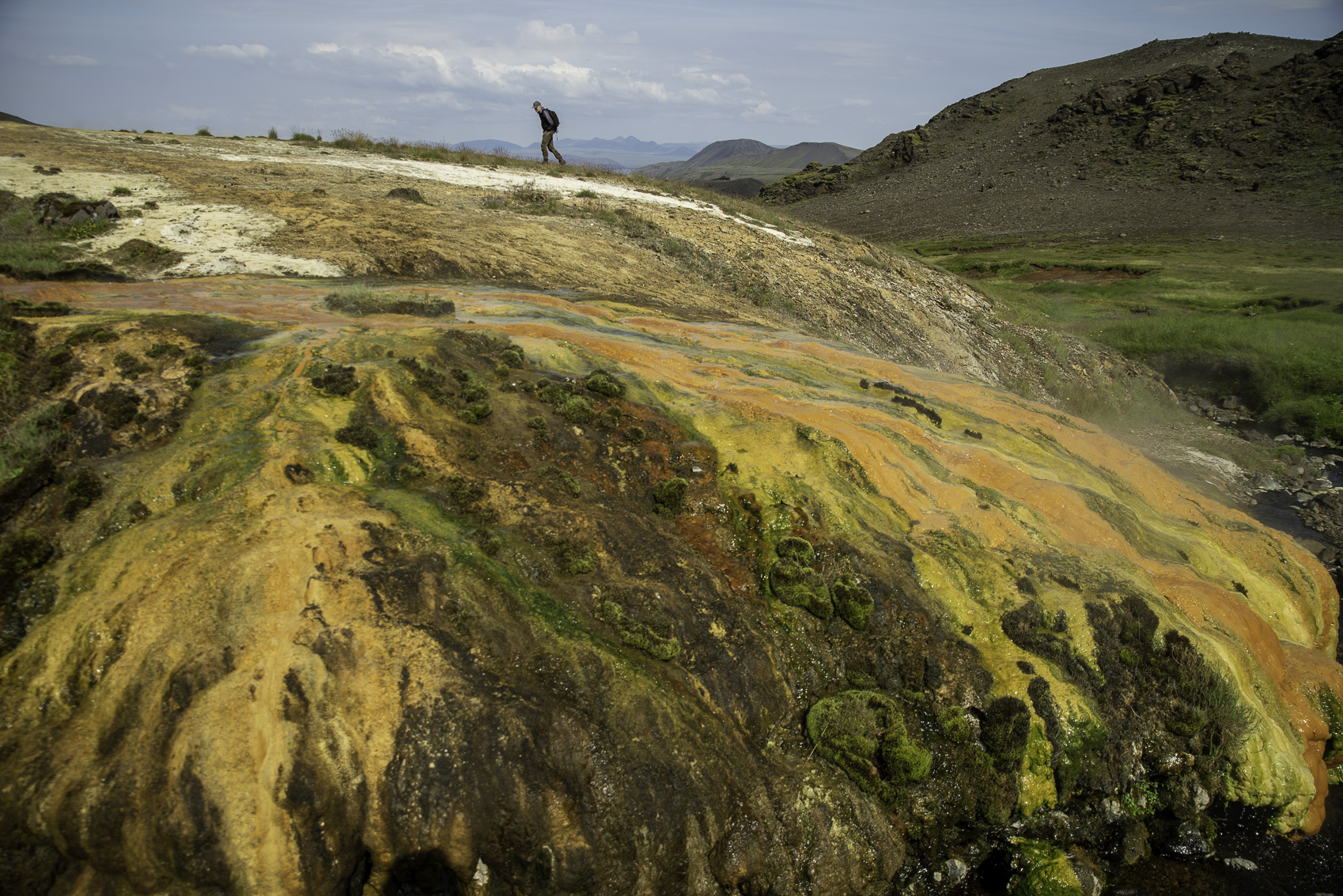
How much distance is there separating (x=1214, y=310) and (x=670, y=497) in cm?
4781

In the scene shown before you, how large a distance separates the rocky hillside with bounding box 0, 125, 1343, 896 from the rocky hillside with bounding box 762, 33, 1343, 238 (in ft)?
247

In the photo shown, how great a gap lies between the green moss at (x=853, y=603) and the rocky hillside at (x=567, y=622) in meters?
0.10

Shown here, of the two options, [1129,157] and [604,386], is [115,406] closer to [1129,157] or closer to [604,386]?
[604,386]

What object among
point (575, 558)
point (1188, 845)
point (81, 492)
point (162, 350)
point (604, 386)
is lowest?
point (1188, 845)

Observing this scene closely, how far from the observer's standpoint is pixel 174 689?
5.78m

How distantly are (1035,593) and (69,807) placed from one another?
12.2 meters

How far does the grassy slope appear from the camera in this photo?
100.0ft

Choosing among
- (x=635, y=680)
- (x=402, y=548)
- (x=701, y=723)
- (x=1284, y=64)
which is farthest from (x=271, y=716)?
(x=1284, y=64)

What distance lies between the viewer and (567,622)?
7734 millimetres

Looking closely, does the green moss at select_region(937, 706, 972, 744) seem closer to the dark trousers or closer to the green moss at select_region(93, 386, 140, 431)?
the green moss at select_region(93, 386, 140, 431)

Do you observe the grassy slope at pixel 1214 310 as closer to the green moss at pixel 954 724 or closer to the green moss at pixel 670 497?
the green moss at pixel 954 724

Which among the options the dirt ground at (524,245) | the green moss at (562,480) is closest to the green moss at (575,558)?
A: the green moss at (562,480)

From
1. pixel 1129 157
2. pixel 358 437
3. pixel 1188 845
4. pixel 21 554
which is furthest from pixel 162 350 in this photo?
pixel 1129 157

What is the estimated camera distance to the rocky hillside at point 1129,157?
7200cm
